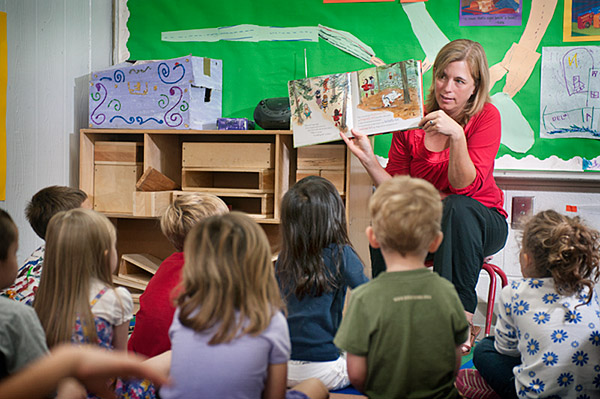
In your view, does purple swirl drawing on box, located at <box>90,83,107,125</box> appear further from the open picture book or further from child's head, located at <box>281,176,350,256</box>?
child's head, located at <box>281,176,350,256</box>

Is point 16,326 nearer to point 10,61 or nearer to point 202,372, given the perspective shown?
point 202,372

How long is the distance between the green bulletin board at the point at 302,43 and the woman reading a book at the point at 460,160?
57cm

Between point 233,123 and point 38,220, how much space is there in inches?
46.8

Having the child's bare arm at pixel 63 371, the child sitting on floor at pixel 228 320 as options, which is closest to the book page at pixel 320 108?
the child sitting on floor at pixel 228 320

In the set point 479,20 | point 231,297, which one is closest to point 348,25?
point 479,20

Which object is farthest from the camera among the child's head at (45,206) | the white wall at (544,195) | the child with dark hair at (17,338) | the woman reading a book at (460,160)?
the white wall at (544,195)

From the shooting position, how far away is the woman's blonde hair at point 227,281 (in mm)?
1235

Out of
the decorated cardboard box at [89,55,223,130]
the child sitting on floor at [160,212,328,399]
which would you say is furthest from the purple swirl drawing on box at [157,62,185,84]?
the child sitting on floor at [160,212,328,399]

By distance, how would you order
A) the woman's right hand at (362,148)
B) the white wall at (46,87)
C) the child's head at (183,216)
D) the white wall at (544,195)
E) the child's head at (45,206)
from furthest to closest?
the white wall at (544,195) < the white wall at (46,87) < the woman's right hand at (362,148) < the child's head at (45,206) < the child's head at (183,216)

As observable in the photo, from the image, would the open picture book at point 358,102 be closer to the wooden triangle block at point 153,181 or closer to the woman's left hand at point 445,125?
the woman's left hand at point 445,125

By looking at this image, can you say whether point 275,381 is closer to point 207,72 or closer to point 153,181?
point 153,181

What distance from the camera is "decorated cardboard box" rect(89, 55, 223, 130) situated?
2.97 metres

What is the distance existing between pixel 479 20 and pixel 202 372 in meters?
2.43

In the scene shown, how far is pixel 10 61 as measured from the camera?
274 centimetres
